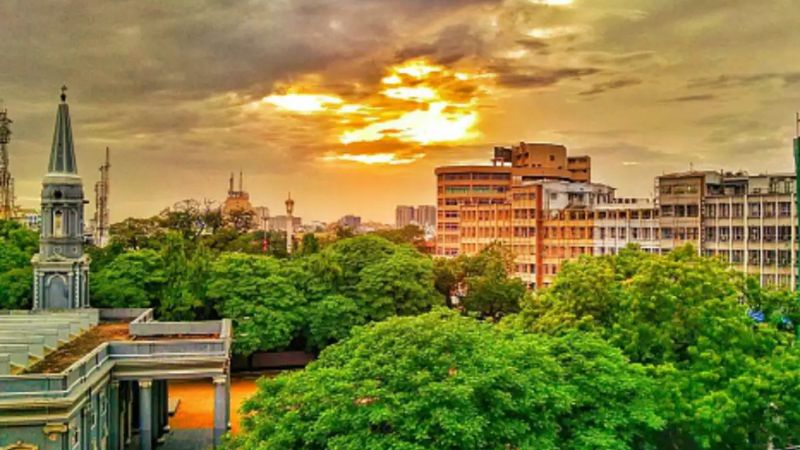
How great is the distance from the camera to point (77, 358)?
26.1 meters

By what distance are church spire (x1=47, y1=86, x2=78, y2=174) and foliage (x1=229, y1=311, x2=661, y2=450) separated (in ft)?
66.7

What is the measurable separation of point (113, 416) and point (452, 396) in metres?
16.2

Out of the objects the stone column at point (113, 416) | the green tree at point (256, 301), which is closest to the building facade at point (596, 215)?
the green tree at point (256, 301)

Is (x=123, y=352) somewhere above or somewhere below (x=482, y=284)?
below

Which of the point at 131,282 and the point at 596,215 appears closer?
the point at 131,282

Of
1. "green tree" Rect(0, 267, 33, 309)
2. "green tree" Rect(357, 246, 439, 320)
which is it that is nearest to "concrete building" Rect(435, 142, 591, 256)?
"green tree" Rect(357, 246, 439, 320)

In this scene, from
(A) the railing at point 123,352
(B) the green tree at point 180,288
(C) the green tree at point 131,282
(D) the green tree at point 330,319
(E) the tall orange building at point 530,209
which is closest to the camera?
(A) the railing at point 123,352

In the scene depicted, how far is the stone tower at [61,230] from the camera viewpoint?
34344 mm

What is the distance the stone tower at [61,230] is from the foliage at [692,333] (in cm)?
2183

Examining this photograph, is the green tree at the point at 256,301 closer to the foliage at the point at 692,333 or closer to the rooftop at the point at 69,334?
the rooftop at the point at 69,334

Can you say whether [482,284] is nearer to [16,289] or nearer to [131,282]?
[131,282]

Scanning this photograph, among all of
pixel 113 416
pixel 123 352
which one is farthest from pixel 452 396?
pixel 113 416

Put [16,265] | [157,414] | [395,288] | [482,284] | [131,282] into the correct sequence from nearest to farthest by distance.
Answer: [157,414] → [131,282] → [16,265] → [395,288] → [482,284]

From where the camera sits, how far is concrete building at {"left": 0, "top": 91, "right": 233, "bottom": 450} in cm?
2109
